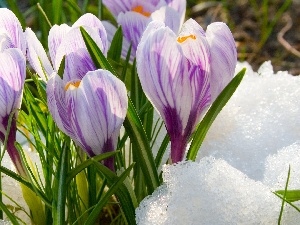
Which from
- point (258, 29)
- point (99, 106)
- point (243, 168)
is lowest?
point (258, 29)

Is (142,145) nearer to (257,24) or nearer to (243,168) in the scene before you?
(243,168)

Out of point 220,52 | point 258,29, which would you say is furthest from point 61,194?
point 258,29

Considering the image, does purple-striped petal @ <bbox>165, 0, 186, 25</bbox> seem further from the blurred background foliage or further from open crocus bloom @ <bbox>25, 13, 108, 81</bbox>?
the blurred background foliage

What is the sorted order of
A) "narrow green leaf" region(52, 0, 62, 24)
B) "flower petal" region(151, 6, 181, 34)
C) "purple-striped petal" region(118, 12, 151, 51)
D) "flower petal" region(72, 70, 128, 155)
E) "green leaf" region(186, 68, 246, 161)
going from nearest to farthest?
"flower petal" region(72, 70, 128, 155), "green leaf" region(186, 68, 246, 161), "flower petal" region(151, 6, 181, 34), "purple-striped petal" region(118, 12, 151, 51), "narrow green leaf" region(52, 0, 62, 24)

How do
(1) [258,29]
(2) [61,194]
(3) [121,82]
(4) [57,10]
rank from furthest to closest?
(1) [258,29]
(4) [57,10]
(2) [61,194]
(3) [121,82]

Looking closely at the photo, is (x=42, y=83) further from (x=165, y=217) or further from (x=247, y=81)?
(x=247, y=81)

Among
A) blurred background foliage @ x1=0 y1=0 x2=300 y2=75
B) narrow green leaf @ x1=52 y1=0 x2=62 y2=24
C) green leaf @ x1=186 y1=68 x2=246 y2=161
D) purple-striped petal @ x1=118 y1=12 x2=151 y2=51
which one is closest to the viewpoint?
green leaf @ x1=186 y1=68 x2=246 y2=161

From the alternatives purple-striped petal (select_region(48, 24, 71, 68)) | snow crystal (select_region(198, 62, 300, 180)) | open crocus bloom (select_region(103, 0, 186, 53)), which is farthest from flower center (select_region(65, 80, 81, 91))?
snow crystal (select_region(198, 62, 300, 180))
